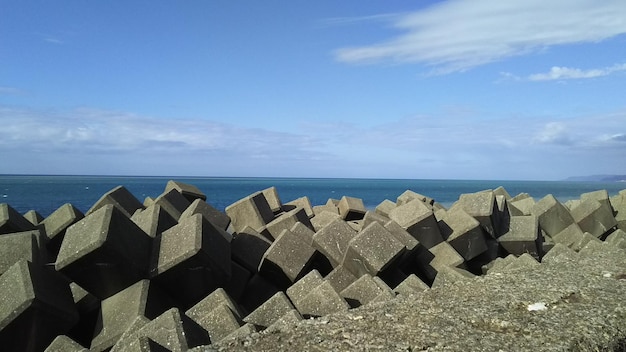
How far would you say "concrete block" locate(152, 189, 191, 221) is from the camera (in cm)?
709

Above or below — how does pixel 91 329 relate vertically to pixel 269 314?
below

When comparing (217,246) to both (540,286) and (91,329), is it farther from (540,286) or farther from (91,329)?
(540,286)

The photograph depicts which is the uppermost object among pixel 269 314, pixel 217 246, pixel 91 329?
pixel 217 246

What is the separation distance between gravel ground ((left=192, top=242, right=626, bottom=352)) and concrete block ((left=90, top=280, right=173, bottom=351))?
1.50 metres

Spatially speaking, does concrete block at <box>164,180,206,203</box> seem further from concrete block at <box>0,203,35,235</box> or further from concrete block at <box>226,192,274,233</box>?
concrete block at <box>0,203,35,235</box>

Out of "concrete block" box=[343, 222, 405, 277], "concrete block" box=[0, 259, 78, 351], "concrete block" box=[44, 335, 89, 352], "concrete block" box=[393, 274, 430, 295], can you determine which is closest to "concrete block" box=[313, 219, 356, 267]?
"concrete block" box=[343, 222, 405, 277]

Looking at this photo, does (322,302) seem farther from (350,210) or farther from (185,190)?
(350,210)

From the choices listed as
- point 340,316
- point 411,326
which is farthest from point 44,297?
point 411,326

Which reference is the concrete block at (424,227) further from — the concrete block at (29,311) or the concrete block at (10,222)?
the concrete block at (10,222)

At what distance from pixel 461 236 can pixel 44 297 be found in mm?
5138

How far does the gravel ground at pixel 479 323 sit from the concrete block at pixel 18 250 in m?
3.06

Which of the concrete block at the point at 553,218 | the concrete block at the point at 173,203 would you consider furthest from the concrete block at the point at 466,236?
the concrete block at the point at 173,203

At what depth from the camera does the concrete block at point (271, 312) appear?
4.37 meters

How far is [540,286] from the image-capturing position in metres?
4.44
